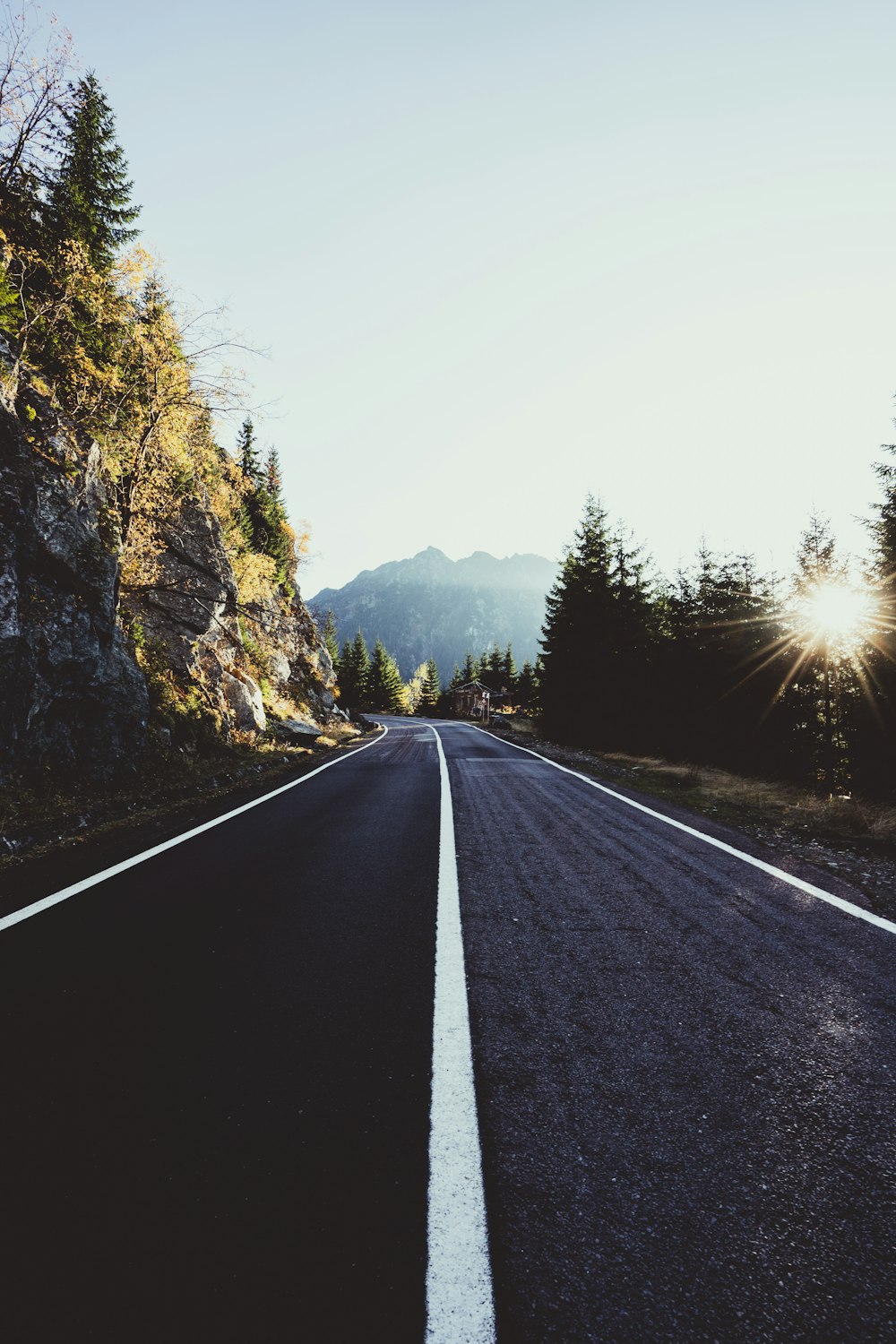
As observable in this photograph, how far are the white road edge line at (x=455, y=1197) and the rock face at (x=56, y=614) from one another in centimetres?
725

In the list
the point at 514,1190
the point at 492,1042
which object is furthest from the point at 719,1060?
the point at 514,1190

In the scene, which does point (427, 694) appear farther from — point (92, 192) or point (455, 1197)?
point (455, 1197)

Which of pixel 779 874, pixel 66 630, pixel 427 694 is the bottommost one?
pixel 779 874

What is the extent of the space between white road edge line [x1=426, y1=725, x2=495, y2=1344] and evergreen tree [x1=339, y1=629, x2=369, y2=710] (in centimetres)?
6298

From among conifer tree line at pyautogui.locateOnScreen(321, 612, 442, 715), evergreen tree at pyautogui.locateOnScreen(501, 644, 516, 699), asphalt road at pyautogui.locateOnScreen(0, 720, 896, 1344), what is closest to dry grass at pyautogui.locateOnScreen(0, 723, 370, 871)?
asphalt road at pyautogui.locateOnScreen(0, 720, 896, 1344)

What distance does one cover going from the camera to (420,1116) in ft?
6.70

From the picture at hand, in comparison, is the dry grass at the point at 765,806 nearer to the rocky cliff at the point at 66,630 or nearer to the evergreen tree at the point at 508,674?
the rocky cliff at the point at 66,630

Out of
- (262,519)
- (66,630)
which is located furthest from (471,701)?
(66,630)

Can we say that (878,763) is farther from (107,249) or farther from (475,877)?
(107,249)

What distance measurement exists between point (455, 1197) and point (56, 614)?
9.40 metres

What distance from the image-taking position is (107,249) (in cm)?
1789

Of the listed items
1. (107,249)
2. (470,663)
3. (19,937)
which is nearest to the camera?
(19,937)

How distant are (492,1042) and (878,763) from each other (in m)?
16.9

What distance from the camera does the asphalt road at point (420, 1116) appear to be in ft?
4.60
